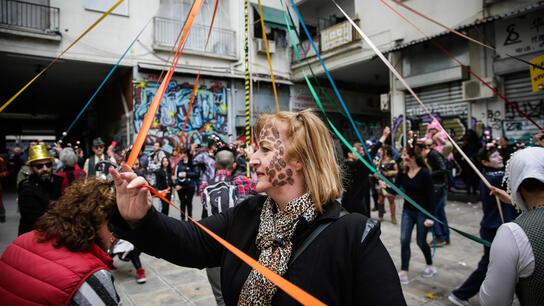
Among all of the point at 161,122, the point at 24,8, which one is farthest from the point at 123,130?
the point at 24,8

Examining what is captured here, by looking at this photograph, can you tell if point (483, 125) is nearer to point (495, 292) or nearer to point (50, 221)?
point (495, 292)

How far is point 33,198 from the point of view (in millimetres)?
3535

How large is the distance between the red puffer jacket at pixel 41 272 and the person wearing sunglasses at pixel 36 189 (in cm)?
213

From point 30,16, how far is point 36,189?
10982 millimetres

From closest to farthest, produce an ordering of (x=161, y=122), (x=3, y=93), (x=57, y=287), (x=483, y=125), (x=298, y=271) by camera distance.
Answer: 1. (x=298, y=271)
2. (x=57, y=287)
3. (x=483, y=125)
4. (x=161, y=122)
5. (x=3, y=93)

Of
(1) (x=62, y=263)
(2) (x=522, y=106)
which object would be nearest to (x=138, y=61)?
(1) (x=62, y=263)

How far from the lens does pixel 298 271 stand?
1.34m

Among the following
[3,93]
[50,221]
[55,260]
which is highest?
[3,93]

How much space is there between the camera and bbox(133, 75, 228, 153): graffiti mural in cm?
1330

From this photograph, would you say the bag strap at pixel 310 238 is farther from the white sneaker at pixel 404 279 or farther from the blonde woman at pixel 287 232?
the white sneaker at pixel 404 279

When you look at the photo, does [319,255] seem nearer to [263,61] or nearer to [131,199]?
[131,199]

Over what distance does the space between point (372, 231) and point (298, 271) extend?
360 millimetres

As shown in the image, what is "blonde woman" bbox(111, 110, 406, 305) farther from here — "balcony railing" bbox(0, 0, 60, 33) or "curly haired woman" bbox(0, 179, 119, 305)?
"balcony railing" bbox(0, 0, 60, 33)

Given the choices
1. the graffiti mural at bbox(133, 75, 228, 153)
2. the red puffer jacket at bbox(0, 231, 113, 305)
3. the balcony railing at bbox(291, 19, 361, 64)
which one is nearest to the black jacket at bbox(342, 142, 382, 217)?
the red puffer jacket at bbox(0, 231, 113, 305)
